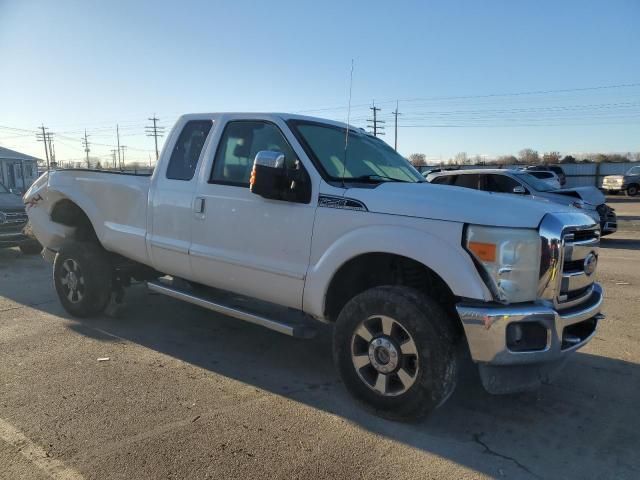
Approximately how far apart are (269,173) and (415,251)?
118cm

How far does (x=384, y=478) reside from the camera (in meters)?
2.88

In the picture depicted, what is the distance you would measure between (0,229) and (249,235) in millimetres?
8044

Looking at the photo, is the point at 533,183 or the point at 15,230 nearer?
the point at 15,230

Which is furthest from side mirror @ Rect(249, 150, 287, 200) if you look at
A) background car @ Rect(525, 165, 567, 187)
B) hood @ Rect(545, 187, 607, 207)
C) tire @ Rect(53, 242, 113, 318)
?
background car @ Rect(525, 165, 567, 187)

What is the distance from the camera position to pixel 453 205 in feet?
10.9

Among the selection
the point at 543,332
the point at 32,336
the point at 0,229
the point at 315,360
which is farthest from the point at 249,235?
the point at 0,229

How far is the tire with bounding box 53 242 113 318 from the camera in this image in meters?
5.64

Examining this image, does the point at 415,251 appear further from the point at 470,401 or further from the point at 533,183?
the point at 533,183

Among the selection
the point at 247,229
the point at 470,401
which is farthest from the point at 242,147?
the point at 470,401

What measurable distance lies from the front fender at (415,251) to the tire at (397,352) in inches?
10.1

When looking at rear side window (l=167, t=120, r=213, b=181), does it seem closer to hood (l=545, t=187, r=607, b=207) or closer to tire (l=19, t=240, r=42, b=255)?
tire (l=19, t=240, r=42, b=255)

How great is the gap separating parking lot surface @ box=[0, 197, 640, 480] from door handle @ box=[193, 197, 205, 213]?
1.30m

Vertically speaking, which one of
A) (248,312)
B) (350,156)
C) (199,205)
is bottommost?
(248,312)

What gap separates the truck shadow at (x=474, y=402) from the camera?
124 inches
